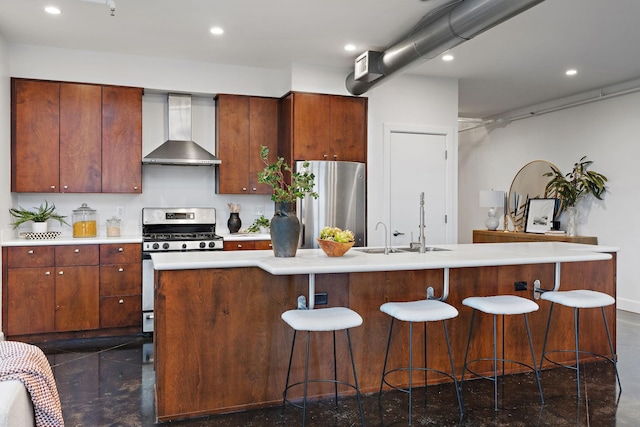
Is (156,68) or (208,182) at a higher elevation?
(156,68)

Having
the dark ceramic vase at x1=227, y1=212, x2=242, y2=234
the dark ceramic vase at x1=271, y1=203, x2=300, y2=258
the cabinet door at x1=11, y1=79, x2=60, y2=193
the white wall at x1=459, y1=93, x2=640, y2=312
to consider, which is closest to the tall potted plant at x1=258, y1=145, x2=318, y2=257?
the dark ceramic vase at x1=271, y1=203, x2=300, y2=258

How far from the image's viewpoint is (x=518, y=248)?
396cm

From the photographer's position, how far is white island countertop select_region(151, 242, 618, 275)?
278 cm

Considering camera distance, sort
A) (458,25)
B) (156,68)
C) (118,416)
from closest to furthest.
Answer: (118,416) < (458,25) < (156,68)

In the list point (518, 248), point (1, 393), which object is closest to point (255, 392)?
point (1, 393)

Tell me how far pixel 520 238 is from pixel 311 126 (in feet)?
11.3

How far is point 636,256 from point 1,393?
652 cm

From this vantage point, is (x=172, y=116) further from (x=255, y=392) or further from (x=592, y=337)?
(x=592, y=337)

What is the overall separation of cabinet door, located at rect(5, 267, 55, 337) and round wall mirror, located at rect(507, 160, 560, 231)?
625 cm

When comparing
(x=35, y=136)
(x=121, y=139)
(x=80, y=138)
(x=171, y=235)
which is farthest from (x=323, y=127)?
(x=35, y=136)

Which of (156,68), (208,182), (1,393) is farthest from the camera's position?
(208,182)

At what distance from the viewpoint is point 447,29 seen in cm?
352

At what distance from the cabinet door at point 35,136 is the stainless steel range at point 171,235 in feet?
3.35

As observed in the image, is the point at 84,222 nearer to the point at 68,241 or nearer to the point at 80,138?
the point at 68,241
